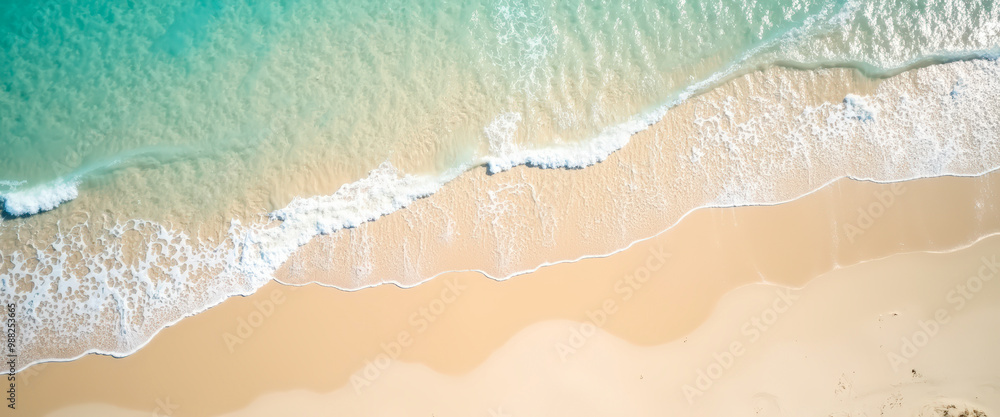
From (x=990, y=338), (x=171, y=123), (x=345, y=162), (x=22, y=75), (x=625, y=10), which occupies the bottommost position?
(x=990, y=338)

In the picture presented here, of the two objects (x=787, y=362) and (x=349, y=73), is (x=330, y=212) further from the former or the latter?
(x=787, y=362)

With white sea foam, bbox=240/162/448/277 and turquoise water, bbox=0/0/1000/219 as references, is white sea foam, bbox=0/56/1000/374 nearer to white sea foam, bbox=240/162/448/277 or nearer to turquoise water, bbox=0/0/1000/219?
white sea foam, bbox=240/162/448/277

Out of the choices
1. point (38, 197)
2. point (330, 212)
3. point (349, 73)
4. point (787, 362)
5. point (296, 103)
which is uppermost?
point (349, 73)

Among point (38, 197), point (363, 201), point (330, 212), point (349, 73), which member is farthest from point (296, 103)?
point (38, 197)

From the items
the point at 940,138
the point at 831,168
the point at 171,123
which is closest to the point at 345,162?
the point at 171,123

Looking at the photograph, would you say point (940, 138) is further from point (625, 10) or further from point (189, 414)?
point (189, 414)

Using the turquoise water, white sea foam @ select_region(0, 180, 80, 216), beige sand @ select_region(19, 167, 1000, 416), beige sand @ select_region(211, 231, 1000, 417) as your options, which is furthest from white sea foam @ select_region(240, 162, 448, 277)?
white sea foam @ select_region(0, 180, 80, 216)
